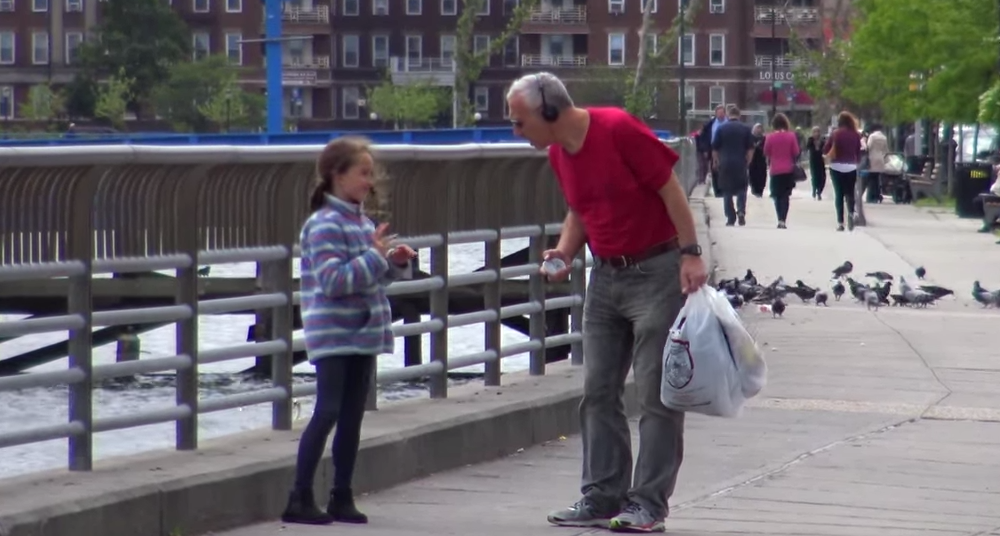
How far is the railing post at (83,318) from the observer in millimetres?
7152

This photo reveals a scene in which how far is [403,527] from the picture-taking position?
7.46 meters

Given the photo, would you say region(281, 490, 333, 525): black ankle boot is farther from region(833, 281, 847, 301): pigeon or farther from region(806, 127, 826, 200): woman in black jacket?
region(806, 127, 826, 200): woman in black jacket

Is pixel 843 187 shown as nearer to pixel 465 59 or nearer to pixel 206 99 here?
pixel 465 59

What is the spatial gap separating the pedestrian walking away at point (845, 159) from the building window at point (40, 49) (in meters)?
82.0

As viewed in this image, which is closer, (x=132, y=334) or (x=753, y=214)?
(x=132, y=334)

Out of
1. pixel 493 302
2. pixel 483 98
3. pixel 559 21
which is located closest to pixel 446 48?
pixel 483 98

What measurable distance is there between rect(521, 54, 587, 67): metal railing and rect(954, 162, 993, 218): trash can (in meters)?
70.7

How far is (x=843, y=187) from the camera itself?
92.3 ft

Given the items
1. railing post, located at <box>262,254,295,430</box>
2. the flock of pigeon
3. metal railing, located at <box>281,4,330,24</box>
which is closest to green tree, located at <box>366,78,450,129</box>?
metal railing, located at <box>281,4,330,24</box>

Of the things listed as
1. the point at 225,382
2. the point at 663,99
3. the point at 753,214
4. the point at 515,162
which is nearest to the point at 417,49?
the point at 663,99

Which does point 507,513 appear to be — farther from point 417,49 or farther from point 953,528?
point 417,49

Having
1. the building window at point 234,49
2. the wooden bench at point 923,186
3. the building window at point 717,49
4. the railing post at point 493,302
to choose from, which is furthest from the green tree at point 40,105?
the railing post at point 493,302

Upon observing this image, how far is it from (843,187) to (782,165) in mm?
1110

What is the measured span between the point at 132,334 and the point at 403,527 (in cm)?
498
